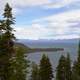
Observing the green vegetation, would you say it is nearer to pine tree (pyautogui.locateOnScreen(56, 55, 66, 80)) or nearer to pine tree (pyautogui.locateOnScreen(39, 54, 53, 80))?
pine tree (pyautogui.locateOnScreen(39, 54, 53, 80))

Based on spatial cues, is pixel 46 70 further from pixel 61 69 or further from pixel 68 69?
pixel 68 69

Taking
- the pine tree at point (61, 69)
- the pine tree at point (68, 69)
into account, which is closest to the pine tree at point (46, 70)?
the pine tree at point (61, 69)

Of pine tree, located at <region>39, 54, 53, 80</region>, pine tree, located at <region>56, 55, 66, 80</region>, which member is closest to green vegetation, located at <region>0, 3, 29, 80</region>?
pine tree, located at <region>39, 54, 53, 80</region>

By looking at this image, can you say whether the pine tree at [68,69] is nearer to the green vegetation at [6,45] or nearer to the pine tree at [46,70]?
the pine tree at [46,70]

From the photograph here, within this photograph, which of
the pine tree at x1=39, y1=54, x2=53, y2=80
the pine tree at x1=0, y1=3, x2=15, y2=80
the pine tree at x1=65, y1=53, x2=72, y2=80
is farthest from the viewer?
the pine tree at x1=65, y1=53, x2=72, y2=80

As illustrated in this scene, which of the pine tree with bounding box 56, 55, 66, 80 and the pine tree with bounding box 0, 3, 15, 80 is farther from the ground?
the pine tree with bounding box 0, 3, 15, 80

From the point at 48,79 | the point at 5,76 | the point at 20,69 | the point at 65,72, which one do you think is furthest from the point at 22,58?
the point at 65,72

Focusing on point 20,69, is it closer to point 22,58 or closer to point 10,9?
point 22,58

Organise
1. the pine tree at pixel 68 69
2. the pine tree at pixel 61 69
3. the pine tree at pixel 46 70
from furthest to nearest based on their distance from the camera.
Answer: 1. the pine tree at pixel 68 69
2. the pine tree at pixel 61 69
3. the pine tree at pixel 46 70

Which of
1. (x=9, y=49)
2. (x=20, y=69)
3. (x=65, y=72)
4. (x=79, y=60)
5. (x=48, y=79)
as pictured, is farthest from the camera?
(x=65, y=72)

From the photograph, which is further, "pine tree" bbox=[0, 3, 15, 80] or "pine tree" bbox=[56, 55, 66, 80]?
"pine tree" bbox=[56, 55, 66, 80]

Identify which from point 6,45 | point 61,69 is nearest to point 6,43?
point 6,45

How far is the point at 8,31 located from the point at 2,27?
95 cm

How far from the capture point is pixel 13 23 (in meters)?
33.4
